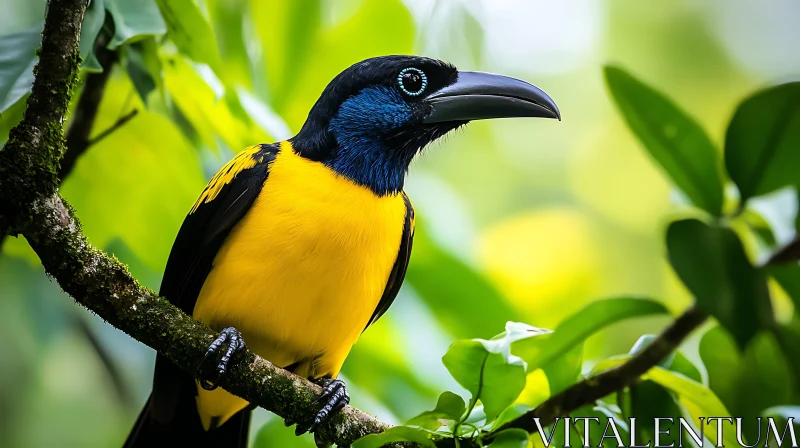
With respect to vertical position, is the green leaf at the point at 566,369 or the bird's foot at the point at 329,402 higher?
the green leaf at the point at 566,369

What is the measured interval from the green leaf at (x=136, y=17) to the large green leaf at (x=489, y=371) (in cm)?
146

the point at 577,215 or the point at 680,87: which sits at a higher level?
the point at 680,87

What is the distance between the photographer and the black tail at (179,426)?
341cm

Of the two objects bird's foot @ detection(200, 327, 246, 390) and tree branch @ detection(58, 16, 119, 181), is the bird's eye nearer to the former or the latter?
tree branch @ detection(58, 16, 119, 181)

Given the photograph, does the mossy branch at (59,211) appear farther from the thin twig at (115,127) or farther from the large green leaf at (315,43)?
the large green leaf at (315,43)

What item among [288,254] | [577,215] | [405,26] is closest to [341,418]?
[288,254]

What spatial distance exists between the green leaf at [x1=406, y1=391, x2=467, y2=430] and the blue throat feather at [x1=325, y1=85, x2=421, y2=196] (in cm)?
127

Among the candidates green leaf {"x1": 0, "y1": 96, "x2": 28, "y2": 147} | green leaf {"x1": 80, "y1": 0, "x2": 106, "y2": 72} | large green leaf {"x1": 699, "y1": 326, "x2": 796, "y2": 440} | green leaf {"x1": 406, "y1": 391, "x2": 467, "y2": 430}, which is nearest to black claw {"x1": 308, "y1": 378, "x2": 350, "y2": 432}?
green leaf {"x1": 406, "y1": 391, "x2": 467, "y2": 430}

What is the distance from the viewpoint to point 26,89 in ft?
8.53

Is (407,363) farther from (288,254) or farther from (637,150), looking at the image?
(637,150)

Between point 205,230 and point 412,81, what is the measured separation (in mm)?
1112

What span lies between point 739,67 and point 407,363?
618 centimetres

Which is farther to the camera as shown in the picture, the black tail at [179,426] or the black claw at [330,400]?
the black tail at [179,426]

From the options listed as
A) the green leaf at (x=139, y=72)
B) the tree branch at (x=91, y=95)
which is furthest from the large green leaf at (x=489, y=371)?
the tree branch at (x=91, y=95)
